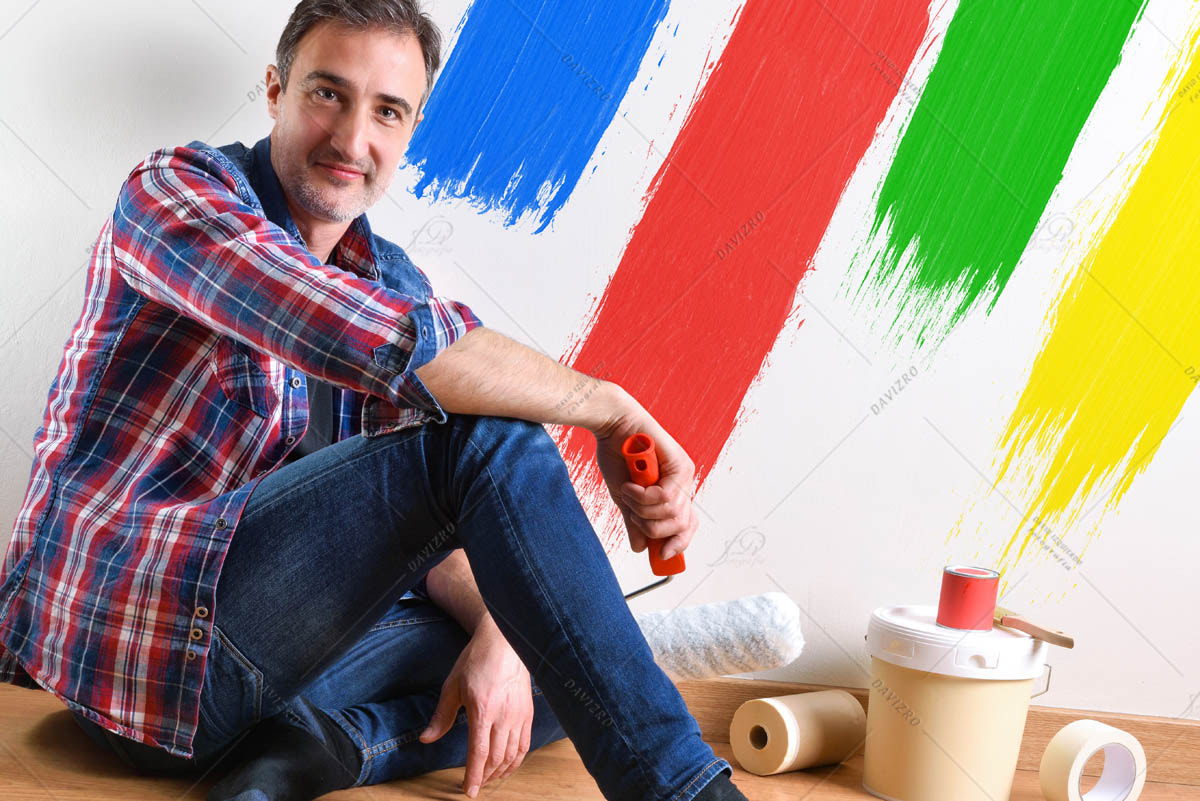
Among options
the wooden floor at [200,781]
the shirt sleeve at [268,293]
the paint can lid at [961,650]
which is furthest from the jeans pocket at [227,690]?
the paint can lid at [961,650]

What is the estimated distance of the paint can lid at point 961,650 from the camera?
109 cm

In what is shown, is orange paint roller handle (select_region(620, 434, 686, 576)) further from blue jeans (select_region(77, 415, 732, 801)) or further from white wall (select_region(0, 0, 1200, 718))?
white wall (select_region(0, 0, 1200, 718))

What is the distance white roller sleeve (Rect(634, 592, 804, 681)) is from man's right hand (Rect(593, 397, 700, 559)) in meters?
0.33

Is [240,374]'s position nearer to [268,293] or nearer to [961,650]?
[268,293]

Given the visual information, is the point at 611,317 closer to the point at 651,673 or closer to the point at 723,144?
the point at 723,144

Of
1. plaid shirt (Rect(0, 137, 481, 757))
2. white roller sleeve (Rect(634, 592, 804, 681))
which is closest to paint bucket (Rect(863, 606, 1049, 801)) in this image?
white roller sleeve (Rect(634, 592, 804, 681))

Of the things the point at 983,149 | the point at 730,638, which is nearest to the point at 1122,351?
the point at 983,149

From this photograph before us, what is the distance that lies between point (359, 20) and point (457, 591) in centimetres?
63

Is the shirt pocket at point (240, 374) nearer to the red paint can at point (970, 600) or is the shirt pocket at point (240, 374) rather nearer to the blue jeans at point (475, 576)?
the blue jeans at point (475, 576)

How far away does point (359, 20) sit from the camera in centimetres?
105

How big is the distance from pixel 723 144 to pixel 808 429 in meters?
0.39

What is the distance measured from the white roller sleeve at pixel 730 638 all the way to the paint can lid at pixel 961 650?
11cm

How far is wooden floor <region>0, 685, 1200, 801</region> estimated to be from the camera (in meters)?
0.94

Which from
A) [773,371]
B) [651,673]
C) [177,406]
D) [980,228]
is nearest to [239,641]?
[177,406]
